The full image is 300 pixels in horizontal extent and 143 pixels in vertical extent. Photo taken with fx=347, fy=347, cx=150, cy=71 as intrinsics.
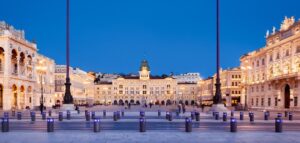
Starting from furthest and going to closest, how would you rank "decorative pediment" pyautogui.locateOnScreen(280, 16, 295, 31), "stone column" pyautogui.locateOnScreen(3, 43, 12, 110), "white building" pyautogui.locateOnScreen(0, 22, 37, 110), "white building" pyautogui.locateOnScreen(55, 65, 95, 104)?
"white building" pyautogui.locateOnScreen(55, 65, 95, 104)
"decorative pediment" pyautogui.locateOnScreen(280, 16, 295, 31)
"white building" pyautogui.locateOnScreen(0, 22, 37, 110)
"stone column" pyautogui.locateOnScreen(3, 43, 12, 110)

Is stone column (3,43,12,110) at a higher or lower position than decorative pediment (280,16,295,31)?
lower

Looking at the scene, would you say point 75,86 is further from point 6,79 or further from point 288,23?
point 288,23

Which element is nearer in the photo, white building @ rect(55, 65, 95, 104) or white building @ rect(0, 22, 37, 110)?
white building @ rect(0, 22, 37, 110)

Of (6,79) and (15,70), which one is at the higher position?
(15,70)

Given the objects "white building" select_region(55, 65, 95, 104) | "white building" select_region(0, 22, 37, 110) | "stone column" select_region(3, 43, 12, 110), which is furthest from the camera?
"white building" select_region(55, 65, 95, 104)

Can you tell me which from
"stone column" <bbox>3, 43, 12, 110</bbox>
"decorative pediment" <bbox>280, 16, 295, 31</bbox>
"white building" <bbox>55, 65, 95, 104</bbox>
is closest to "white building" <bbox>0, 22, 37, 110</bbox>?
"stone column" <bbox>3, 43, 12, 110</bbox>

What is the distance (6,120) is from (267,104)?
6776 centimetres

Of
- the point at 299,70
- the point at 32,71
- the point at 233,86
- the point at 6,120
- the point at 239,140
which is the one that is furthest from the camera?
the point at 233,86

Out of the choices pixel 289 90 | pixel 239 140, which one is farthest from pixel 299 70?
pixel 239 140

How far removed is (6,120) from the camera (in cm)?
2062

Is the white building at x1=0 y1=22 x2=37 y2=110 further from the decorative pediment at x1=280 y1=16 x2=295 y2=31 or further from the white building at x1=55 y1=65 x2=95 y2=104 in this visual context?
the decorative pediment at x1=280 y1=16 x2=295 y2=31

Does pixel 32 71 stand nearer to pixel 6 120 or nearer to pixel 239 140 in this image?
pixel 6 120

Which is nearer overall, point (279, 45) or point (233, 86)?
point (279, 45)

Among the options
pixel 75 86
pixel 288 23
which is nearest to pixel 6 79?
pixel 288 23
